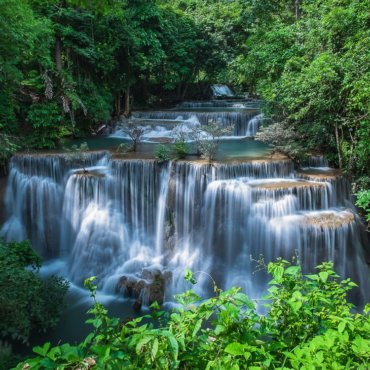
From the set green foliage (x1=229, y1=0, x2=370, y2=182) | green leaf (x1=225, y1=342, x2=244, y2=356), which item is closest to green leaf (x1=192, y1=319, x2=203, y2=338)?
green leaf (x1=225, y1=342, x2=244, y2=356)

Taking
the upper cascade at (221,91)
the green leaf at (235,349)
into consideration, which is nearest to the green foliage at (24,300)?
the green leaf at (235,349)

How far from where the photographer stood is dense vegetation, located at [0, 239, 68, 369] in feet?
18.6

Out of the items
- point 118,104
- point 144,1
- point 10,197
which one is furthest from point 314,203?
point 144,1

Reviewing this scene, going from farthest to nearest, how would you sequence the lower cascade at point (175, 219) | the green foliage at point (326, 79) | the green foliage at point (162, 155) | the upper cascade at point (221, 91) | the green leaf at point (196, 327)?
the upper cascade at point (221, 91) < the green foliage at point (162, 155) < the green foliage at point (326, 79) < the lower cascade at point (175, 219) < the green leaf at point (196, 327)

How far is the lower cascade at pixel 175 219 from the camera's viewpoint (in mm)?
8344

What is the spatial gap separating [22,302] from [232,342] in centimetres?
466

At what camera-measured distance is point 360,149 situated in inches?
364

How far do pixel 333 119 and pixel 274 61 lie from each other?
3.21m

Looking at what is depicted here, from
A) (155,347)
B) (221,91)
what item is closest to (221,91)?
(221,91)

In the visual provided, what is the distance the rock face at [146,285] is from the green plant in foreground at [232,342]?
5585mm

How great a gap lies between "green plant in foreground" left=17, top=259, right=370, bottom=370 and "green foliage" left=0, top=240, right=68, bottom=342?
12.4ft

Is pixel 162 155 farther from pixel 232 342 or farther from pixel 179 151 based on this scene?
pixel 232 342

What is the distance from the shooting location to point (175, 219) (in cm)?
969

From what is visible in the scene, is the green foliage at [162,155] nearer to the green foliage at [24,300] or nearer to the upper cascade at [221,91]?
the green foliage at [24,300]
